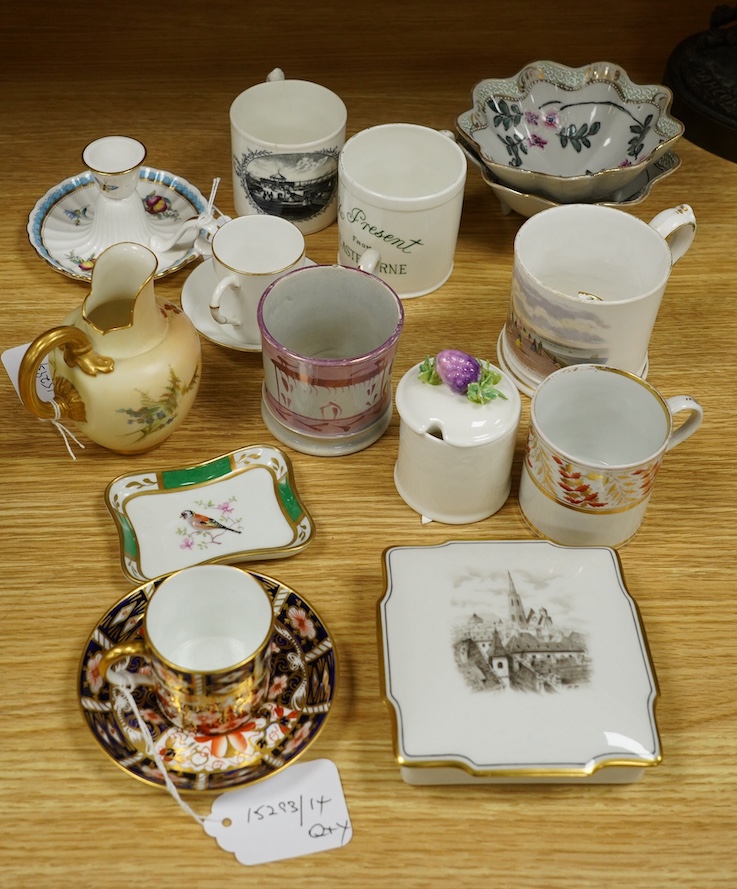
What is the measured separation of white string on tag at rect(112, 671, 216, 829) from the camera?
76 cm

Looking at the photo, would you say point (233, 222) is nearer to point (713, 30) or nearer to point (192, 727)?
point (192, 727)

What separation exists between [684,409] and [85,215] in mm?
728

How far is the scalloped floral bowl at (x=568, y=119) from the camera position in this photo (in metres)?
1.24

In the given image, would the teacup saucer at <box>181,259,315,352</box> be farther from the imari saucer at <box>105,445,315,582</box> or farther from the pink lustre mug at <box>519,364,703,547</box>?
the pink lustre mug at <box>519,364,703,547</box>

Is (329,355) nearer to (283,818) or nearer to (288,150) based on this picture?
(288,150)

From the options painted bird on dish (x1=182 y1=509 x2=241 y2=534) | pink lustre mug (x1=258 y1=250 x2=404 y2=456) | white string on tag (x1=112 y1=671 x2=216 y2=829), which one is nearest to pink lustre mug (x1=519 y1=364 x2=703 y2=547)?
pink lustre mug (x1=258 y1=250 x2=404 y2=456)

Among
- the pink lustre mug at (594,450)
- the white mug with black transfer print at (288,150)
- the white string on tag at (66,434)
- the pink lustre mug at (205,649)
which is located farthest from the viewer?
the white mug with black transfer print at (288,150)

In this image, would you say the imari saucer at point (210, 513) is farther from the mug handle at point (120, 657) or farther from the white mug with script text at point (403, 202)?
the white mug with script text at point (403, 202)

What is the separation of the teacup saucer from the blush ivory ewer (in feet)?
0.38

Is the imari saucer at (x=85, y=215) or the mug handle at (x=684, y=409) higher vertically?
the mug handle at (x=684, y=409)

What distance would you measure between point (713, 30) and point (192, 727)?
3.76 feet

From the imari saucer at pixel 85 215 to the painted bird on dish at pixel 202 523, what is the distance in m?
0.33

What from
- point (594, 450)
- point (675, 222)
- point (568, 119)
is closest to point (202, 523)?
point (594, 450)

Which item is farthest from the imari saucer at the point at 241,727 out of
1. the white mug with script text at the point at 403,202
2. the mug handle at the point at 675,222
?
the mug handle at the point at 675,222
